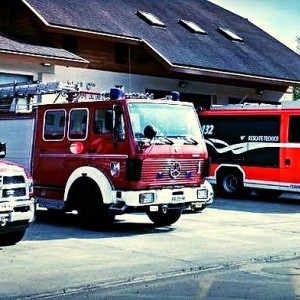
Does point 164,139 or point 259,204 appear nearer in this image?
point 164,139

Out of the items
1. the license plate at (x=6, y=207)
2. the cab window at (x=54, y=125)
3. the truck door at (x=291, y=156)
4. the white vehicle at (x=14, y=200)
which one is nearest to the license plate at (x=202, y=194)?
the cab window at (x=54, y=125)

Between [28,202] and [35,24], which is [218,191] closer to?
[35,24]

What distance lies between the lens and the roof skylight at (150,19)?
2562 centimetres

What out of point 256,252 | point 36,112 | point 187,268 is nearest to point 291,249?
point 256,252

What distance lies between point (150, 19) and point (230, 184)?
28.0 feet

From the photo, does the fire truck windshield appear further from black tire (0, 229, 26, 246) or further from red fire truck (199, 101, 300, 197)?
red fire truck (199, 101, 300, 197)

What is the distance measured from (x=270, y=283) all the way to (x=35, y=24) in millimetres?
15405

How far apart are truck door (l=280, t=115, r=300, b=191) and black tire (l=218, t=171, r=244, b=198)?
167 centimetres

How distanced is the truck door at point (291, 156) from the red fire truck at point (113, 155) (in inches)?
244

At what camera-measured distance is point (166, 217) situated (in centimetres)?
1309

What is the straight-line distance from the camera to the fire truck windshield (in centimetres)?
1185

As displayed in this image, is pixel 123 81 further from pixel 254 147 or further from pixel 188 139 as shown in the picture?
pixel 188 139

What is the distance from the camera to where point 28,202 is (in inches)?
384

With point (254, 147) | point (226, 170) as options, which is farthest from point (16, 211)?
point (226, 170)
